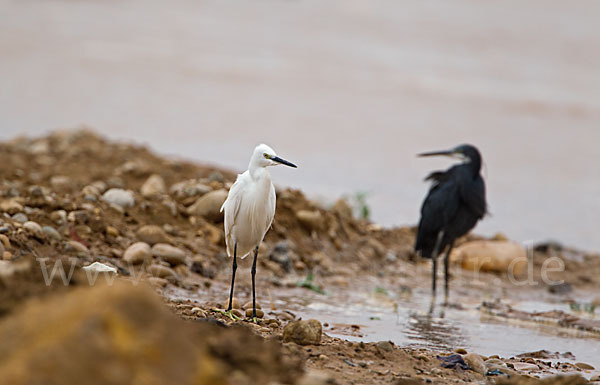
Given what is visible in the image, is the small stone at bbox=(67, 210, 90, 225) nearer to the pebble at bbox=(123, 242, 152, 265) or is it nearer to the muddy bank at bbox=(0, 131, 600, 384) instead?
the muddy bank at bbox=(0, 131, 600, 384)

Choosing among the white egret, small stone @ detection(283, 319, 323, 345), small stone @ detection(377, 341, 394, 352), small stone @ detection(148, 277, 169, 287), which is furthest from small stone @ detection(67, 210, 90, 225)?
small stone @ detection(377, 341, 394, 352)

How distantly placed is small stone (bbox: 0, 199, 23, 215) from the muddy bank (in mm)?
17

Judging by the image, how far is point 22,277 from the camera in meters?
3.32

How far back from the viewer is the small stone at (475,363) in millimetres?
4883

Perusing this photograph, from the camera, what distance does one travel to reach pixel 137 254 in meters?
7.43

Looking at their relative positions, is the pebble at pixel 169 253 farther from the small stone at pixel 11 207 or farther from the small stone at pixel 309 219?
the small stone at pixel 309 219

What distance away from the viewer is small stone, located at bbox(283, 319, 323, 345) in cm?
476

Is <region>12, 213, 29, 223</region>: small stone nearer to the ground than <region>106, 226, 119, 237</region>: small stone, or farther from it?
farther from it

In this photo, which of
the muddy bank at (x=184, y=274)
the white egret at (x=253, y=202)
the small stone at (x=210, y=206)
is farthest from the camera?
the small stone at (x=210, y=206)

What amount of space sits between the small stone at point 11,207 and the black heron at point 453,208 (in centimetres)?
490

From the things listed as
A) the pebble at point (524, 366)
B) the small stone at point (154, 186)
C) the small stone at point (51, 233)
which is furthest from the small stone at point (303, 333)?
the small stone at point (154, 186)

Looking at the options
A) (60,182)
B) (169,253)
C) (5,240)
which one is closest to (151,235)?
(169,253)

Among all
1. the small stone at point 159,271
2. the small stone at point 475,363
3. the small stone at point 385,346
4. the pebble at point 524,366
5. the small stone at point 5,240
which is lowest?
the pebble at point 524,366

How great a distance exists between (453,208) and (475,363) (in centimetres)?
470
